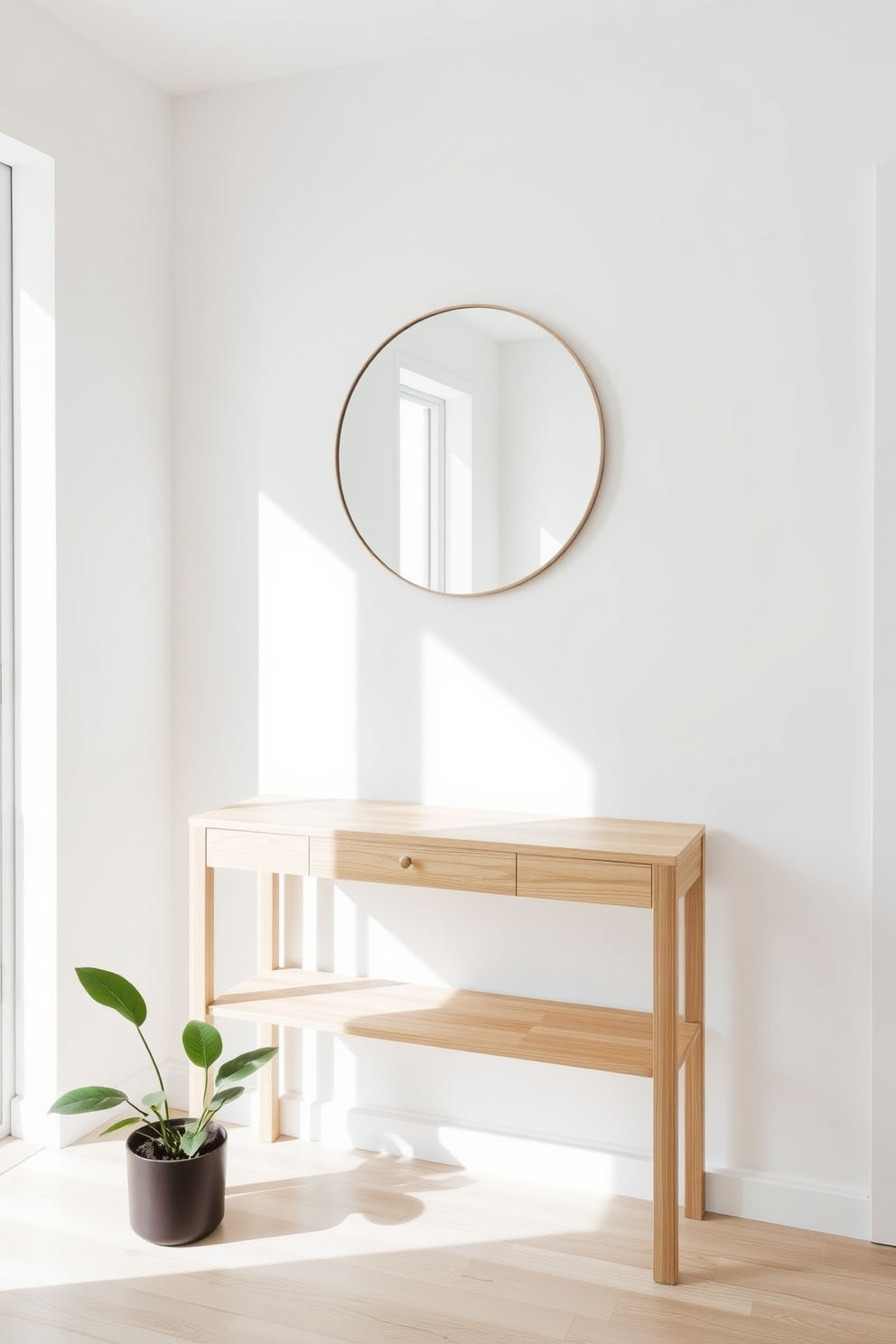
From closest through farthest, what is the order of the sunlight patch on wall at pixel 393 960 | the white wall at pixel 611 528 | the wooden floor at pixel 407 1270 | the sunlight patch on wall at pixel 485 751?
the wooden floor at pixel 407 1270
the white wall at pixel 611 528
the sunlight patch on wall at pixel 485 751
the sunlight patch on wall at pixel 393 960

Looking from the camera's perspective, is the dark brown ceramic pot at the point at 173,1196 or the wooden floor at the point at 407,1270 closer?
the wooden floor at the point at 407,1270

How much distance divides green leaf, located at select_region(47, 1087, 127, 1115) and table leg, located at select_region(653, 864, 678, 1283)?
3.41 ft

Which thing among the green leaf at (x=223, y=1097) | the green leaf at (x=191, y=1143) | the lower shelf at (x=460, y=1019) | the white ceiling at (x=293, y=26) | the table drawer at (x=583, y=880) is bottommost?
the green leaf at (x=191, y=1143)

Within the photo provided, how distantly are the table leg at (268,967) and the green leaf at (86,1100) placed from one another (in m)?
Result: 0.49

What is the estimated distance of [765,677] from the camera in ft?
7.70

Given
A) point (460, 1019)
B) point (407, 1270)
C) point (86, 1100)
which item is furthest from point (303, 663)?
point (407, 1270)

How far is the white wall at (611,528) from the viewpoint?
2.29 metres

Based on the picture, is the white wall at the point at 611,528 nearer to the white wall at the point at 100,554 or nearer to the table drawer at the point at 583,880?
the white wall at the point at 100,554

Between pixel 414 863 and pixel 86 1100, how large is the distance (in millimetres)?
797

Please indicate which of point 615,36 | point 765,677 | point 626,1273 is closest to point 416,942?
point 626,1273

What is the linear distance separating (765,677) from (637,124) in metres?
1.23

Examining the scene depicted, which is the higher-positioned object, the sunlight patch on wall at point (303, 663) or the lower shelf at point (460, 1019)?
the sunlight patch on wall at point (303, 663)

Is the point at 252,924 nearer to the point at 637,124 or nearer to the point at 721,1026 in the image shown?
the point at 721,1026

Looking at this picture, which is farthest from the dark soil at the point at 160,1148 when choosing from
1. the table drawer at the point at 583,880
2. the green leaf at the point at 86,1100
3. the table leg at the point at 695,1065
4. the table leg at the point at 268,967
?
the table leg at the point at 695,1065
